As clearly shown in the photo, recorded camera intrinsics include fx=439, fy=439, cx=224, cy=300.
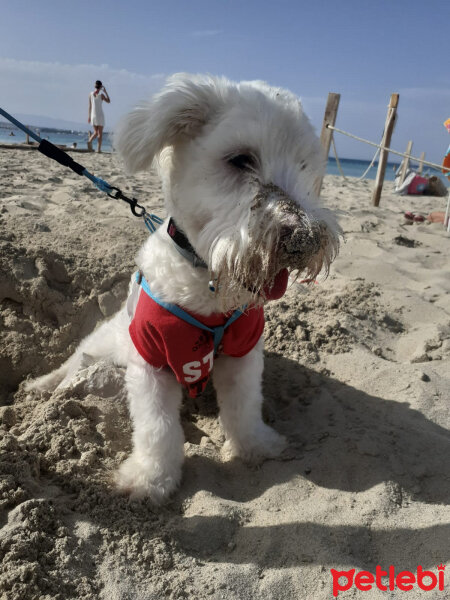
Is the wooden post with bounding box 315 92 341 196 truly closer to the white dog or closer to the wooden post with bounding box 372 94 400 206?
the wooden post with bounding box 372 94 400 206

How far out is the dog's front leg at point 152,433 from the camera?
236 cm

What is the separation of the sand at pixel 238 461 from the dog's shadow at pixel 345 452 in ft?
0.04

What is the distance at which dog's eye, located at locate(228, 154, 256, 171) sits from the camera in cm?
198

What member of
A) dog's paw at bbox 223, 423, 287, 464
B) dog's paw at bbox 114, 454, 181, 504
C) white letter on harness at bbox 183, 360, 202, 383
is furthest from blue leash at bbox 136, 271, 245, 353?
dog's paw at bbox 114, 454, 181, 504

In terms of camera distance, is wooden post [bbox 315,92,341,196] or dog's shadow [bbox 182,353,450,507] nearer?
dog's shadow [bbox 182,353,450,507]

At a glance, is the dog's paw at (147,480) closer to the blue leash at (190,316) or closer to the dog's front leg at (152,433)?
the dog's front leg at (152,433)

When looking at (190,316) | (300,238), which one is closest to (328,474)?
(190,316)

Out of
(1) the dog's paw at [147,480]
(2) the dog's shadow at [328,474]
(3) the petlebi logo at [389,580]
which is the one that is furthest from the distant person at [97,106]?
(3) the petlebi logo at [389,580]

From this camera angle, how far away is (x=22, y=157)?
9.98m

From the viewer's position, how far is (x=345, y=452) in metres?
2.58

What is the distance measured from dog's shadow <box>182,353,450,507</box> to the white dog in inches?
6.3

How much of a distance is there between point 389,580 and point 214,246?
1536 millimetres

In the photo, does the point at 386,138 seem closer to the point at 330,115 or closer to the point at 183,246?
the point at 330,115

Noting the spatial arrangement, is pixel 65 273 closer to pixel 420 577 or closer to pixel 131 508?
pixel 131 508
